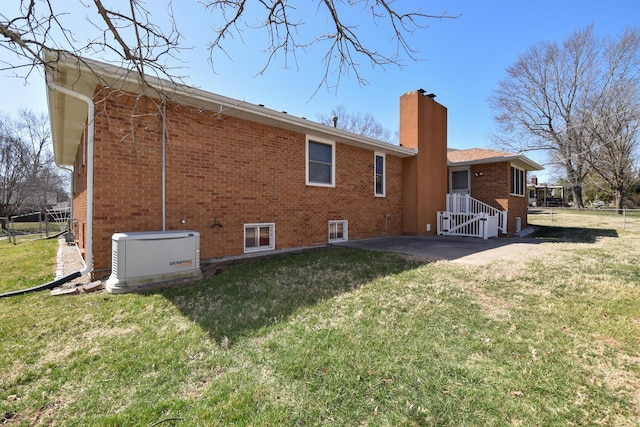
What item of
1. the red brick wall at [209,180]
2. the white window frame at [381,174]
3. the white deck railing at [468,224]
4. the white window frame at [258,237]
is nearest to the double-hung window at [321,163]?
the red brick wall at [209,180]

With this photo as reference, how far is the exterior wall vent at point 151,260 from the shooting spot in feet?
14.0

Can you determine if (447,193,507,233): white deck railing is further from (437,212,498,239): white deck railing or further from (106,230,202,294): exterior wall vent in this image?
(106,230,202,294): exterior wall vent

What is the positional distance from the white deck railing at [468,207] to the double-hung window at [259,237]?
8.31m

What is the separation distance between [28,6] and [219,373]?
3.53 m

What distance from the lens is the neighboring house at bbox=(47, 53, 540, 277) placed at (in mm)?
4867

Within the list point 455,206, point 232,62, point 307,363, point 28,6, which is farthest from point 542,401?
point 455,206

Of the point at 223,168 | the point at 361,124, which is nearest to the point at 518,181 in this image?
the point at 223,168

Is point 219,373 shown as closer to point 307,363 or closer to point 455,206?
point 307,363

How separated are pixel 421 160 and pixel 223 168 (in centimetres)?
763

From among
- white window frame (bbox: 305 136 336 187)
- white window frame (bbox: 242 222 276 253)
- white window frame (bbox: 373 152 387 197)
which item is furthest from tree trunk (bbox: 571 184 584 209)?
white window frame (bbox: 242 222 276 253)

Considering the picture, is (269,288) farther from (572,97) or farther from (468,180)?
(572,97)

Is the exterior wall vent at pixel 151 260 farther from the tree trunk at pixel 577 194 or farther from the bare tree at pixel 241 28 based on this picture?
the tree trunk at pixel 577 194

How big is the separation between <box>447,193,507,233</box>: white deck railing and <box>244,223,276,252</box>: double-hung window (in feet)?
27.3

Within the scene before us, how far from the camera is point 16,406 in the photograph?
1.97 m
